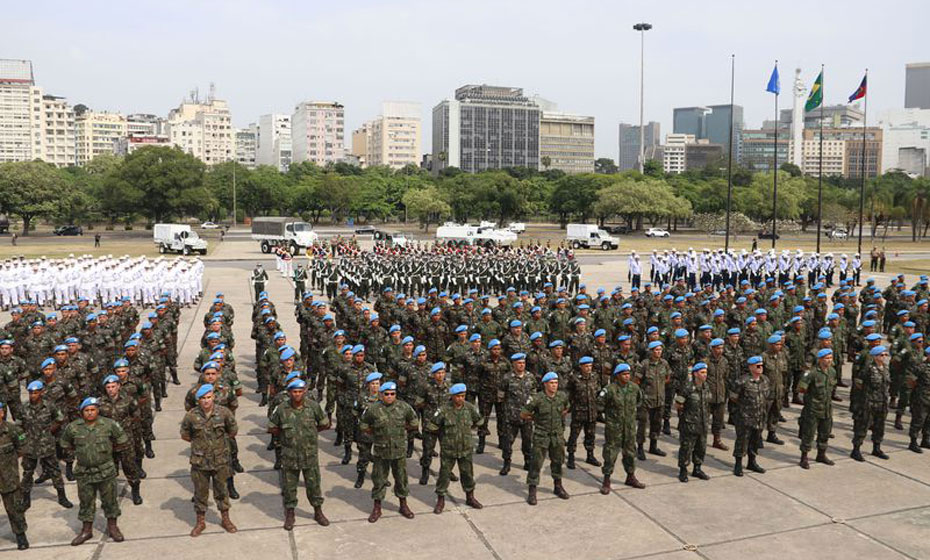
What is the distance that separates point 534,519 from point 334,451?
136 inches

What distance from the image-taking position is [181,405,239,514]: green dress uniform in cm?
755

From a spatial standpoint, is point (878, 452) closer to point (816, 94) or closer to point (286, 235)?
point (816, 94)

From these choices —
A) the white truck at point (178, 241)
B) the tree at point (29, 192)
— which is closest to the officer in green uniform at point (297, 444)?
the white truck at point (178, 241)

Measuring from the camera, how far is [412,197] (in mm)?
77812

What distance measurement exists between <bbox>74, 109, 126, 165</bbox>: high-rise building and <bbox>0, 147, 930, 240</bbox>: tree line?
10518 cm

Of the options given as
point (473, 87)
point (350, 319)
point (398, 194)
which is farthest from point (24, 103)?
point (350, 319)

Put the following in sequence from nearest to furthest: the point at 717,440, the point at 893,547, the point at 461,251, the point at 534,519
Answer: the point at 893,547 < the point at 534,519 < the point at 717,440 < the point at 461,251

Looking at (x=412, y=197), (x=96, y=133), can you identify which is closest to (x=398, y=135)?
(x=96, y=133)

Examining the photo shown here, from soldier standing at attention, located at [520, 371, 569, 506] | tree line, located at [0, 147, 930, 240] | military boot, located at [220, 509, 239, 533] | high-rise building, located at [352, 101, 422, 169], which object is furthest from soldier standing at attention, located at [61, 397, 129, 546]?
high-rise building, located at [352, 101, 422, 169]

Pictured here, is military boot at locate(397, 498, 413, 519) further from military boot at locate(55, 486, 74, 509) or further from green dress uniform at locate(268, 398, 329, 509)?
military boot at locate(55, 486, 74, 509)

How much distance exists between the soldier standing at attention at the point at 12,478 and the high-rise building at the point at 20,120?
191 meters

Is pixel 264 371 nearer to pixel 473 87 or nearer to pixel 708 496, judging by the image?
pixel 708 496

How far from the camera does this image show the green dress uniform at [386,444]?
7969mm

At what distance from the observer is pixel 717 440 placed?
10359 mm
